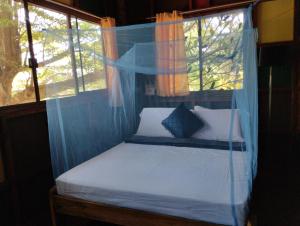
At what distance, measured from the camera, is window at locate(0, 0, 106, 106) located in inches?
→ 87.5

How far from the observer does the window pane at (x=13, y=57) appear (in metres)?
2.30

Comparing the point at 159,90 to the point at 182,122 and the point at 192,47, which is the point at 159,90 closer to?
the point at 182,122

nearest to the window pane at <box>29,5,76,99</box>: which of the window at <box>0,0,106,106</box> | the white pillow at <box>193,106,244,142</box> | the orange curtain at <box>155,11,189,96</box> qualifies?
the window at <box>0,0,106,106</box>

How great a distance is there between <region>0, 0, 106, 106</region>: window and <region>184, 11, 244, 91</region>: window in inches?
36.2

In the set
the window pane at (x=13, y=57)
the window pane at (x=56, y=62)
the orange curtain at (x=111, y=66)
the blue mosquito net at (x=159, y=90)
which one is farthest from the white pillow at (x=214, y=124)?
the window pane at (x=13, y=57)

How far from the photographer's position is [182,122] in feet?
9.72

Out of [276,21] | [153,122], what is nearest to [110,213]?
[153,122]

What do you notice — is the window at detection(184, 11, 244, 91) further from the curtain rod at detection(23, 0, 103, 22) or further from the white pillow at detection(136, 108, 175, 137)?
the curtain rod at detection(23, 0, 103, 22)

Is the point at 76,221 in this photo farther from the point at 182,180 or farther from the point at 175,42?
the point at 175,42

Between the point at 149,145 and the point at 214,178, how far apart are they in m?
1.12

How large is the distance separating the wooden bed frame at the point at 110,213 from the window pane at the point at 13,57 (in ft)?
3.30

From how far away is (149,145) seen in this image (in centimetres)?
292

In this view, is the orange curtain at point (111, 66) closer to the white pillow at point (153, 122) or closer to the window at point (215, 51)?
the white pillow at point (153, 122)

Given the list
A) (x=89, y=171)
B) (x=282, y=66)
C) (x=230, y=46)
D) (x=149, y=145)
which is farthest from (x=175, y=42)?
(x=282, y=66)
